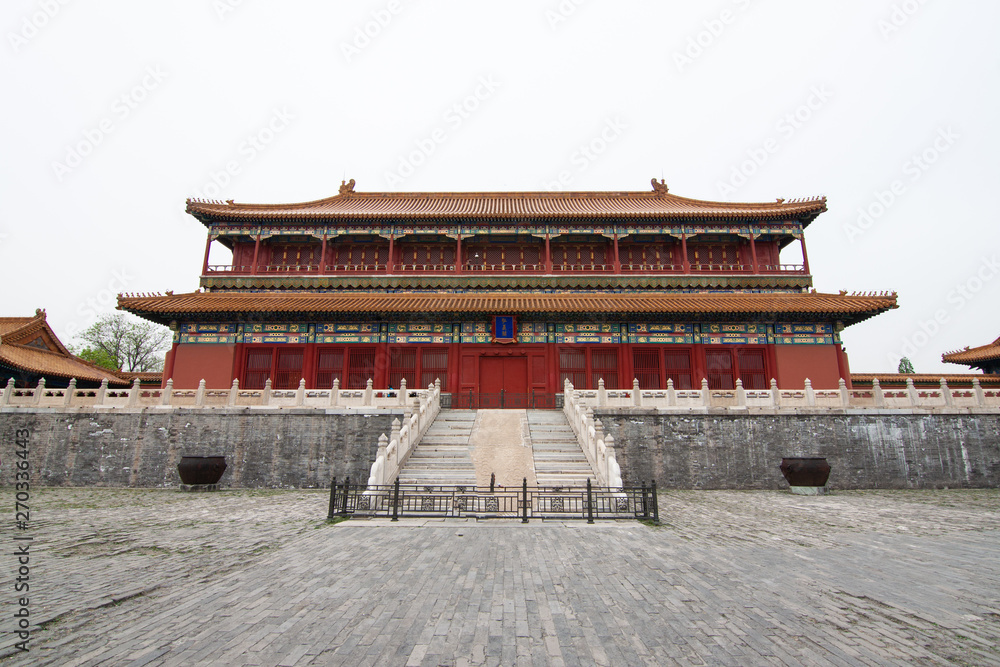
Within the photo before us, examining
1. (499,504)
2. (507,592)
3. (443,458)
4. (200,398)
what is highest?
(200,398)

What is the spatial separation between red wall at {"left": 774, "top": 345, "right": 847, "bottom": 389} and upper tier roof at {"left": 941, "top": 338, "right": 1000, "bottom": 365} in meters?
12.0

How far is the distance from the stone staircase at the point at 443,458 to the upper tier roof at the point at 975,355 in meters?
28.6

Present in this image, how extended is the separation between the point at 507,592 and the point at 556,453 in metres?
8.78

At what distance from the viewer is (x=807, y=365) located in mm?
21156

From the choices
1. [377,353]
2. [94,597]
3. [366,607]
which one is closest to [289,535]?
[94,597]

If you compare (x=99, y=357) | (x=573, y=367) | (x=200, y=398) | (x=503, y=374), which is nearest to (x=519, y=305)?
(x=503, y=374)

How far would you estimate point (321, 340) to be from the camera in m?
21.9

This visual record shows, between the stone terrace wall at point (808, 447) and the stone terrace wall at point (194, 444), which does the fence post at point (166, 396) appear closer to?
the stone terrace wall at point (194, 444)

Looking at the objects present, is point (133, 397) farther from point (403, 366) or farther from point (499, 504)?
point (499, 504)

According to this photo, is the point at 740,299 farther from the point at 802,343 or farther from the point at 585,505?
the point at 585,505

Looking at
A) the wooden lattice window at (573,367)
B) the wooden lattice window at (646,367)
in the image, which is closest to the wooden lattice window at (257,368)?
the wooden lattice window at (573,367)

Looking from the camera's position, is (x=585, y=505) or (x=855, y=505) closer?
(x=585, y=505)

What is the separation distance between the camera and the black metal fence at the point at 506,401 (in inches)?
808

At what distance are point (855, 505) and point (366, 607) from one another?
43.9ft
